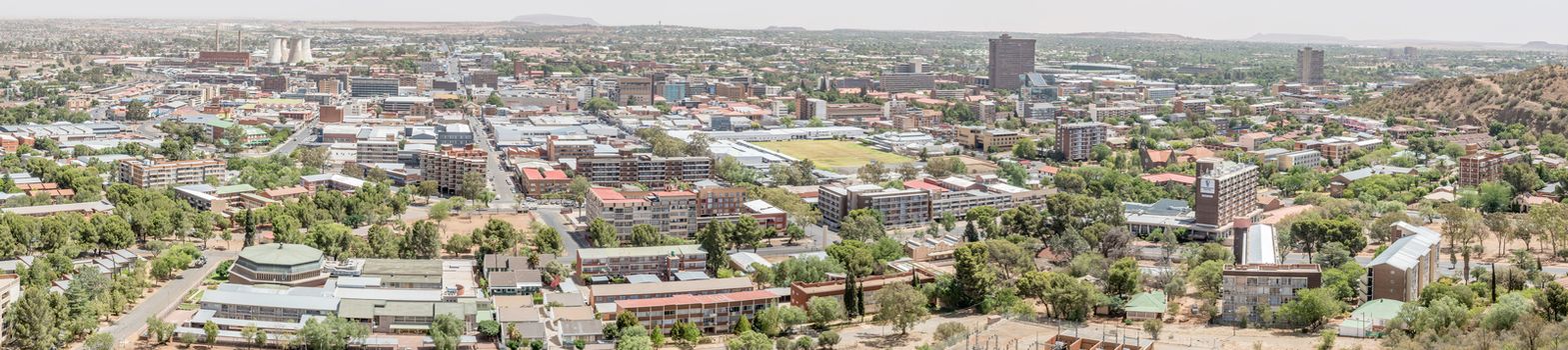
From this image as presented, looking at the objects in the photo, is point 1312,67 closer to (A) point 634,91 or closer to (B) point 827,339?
(A) point 634,91

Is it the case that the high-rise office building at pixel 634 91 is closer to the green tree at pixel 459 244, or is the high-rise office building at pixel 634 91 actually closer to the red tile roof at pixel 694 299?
the green tree at pixel 459 244

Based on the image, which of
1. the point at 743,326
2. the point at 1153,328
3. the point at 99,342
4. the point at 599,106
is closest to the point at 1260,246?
the point at 1153,328

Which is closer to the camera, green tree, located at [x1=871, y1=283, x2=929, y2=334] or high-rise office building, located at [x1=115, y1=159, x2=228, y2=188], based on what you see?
green tree, located at [x1=871, y1=283, x2=929, y2=334]

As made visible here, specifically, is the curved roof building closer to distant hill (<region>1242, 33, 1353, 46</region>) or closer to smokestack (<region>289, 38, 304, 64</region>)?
smokestack (<region>289, 38, 304, 64</region>)

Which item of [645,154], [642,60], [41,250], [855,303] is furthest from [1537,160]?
[642,60]

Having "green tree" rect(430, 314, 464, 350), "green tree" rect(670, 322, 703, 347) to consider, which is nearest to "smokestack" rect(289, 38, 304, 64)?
"green tree" rect(430, 314, 464, 350)

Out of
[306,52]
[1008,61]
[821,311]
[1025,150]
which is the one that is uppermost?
[1008,61]

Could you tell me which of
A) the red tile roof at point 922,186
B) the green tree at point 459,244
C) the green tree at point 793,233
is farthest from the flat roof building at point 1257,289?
the green tree at point 459,244
